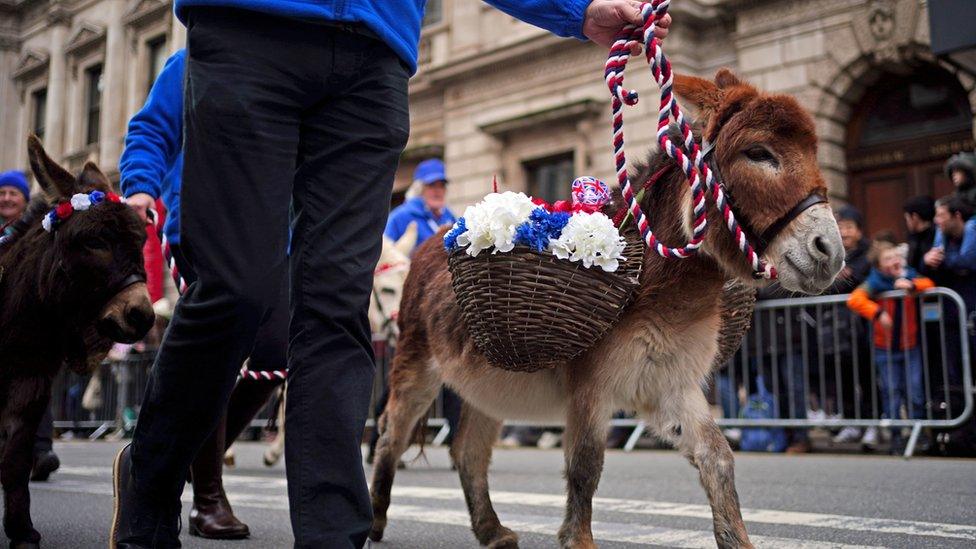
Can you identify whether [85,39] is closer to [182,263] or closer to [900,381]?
[900,381]

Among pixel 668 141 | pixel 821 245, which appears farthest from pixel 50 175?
pixel 821 245

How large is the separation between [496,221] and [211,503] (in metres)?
2.17

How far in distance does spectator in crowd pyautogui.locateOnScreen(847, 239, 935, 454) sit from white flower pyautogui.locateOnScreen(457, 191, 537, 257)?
681cm

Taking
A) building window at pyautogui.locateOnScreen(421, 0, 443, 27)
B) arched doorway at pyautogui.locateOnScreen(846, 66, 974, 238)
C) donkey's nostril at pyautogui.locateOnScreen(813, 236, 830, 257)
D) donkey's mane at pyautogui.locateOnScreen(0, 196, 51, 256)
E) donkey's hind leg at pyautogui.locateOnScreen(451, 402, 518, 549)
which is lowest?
donkey's hind leg at pyautogui.locateOnScreen(451, 402, 518, 549)

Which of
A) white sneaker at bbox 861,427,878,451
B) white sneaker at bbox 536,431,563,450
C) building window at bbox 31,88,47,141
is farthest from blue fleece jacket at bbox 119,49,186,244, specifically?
building window at bbox 31,88,47,141

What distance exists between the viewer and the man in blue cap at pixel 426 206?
29.4 ft

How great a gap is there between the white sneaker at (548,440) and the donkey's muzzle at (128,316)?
8.51 meters

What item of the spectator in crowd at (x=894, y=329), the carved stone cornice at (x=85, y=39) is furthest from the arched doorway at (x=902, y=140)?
the carved stone cornice at (x=85, y=39)

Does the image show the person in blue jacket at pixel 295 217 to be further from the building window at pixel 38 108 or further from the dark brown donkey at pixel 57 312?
the building window at pixel 38 108

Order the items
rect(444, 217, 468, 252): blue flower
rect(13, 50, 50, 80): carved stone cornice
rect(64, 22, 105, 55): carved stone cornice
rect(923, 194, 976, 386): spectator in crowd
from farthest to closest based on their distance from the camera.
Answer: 1. rect(13, 50, 50, 80): carved stone cornice
2. rect(64, 22, 105, 55): carved stone cornice
3. rect(923, 194, 976, 386): spectator in crowd
4. rect(444, 217, 468, 252): blue flower

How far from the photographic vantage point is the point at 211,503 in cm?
450

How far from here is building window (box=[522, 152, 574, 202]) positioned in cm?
1919

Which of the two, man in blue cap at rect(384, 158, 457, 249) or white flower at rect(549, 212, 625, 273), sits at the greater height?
man in blue cap at rect(384, 158, 457, 249)

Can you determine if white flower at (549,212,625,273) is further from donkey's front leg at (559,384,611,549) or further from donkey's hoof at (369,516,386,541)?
donkey's hoof at (369,516,386,541)
